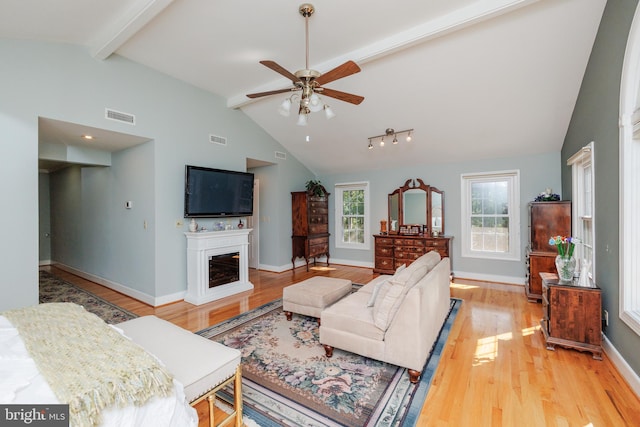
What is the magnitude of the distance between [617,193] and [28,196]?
5700 millimetres

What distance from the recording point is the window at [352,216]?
21.7 feet

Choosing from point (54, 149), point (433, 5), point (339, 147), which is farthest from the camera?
point (339, 147)

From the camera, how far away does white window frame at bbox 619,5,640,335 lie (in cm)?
219

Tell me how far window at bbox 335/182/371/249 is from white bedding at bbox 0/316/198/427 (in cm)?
560

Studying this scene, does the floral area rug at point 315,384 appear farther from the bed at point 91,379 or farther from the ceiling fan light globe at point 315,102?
the ceiling fan light globe at point 315,102

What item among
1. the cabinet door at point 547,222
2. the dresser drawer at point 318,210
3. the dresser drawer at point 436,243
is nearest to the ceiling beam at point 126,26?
the dresser drawer at point 318,210

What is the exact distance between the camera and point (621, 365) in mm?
2285

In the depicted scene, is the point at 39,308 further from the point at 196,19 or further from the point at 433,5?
the point at 433,5

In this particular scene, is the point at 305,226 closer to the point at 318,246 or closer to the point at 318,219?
the point at 318,219

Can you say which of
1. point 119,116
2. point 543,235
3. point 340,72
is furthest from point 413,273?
point 119,116

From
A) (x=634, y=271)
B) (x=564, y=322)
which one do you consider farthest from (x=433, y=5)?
(x=564, y=322)

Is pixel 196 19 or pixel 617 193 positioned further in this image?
pixel 196 19

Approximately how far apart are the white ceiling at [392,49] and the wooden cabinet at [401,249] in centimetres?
183

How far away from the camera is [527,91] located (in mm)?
3613
